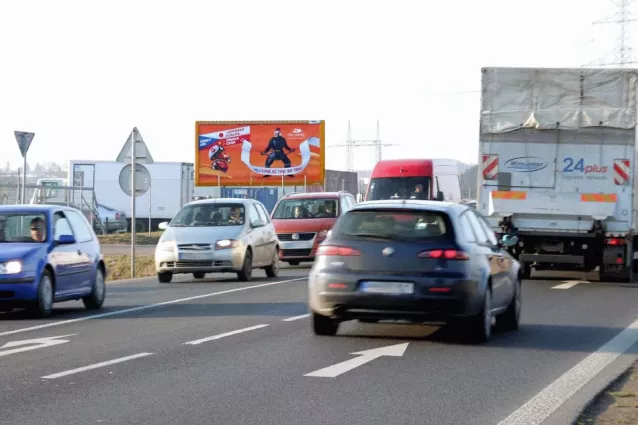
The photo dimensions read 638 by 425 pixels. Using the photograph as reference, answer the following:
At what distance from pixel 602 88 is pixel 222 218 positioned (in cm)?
778

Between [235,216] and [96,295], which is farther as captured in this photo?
[235,216]

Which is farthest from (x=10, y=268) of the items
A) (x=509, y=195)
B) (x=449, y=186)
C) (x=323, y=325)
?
(x=449, y=186)

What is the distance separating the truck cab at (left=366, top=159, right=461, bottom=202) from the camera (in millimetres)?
36531

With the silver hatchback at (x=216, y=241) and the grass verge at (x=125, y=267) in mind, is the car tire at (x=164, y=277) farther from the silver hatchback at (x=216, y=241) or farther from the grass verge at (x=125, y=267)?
the grass verge at (x=125, y=267)

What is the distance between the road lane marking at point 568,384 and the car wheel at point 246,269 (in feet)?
38.0

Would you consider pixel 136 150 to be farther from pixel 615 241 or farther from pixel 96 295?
pixel 615 241

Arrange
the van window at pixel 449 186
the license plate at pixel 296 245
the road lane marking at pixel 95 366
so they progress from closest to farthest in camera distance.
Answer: the road lane marking at pixel 95 366 < the license plate at pixel 296 245 < the van window at pixel 449 186

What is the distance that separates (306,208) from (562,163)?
9560 millimetres

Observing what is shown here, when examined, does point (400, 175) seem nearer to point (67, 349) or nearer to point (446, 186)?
point (446, 186)

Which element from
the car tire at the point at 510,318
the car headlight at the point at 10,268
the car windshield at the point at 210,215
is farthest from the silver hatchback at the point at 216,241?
the car tire at the point at 510,318

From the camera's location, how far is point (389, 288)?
501 inches

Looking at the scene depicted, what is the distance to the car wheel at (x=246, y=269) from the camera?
2491 centimetres

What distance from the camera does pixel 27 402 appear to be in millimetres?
8883

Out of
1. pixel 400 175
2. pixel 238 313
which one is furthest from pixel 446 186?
pixel 238 313
